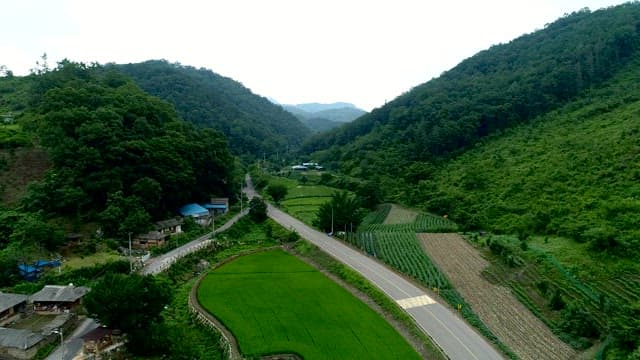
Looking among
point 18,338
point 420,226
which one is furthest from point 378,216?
point 18,338

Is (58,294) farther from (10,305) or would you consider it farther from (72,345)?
(72,345)

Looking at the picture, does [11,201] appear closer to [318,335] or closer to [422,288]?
[318,335]

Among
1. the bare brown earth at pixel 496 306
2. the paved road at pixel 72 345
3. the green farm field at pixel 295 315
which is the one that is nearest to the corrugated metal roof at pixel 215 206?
the green farm field at pixel 295 315

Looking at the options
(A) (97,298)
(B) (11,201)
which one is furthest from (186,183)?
(A) (97,298)

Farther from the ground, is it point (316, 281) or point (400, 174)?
point (400, 174)

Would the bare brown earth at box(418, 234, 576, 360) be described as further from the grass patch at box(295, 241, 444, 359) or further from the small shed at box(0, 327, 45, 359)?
the small shed at box(0, 327, 45, 359)

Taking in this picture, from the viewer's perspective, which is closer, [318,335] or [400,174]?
[318,335]

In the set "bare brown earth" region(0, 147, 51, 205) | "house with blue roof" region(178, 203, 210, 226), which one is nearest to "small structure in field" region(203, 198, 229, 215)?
"house with blue roof" region(178, 203, 210, 226)
